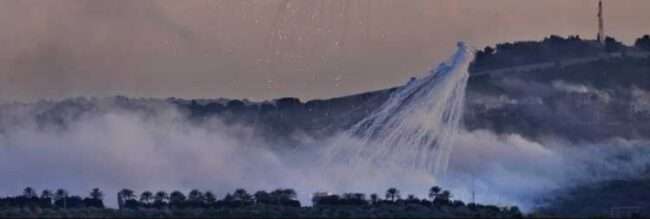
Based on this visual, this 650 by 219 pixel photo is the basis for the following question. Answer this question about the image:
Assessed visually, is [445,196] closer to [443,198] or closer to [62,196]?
[443,198]

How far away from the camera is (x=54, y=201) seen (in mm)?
191875

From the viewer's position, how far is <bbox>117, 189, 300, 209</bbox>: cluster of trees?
185m

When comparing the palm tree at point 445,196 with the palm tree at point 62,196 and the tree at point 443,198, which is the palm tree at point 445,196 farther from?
the palm tree at point 62,196

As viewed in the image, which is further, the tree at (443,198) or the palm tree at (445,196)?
the palm tree at (445,196)

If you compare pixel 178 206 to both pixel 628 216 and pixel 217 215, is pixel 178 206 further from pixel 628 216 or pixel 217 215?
pixel 628 216

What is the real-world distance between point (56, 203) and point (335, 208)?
20827mm

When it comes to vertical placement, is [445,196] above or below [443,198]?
above

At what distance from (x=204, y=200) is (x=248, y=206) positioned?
7360mm

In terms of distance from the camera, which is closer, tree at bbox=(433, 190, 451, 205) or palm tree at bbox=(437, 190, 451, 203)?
tree at bbox=(433, 190, 451, 205)

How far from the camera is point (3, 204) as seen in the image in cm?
18838

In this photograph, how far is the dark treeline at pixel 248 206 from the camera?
172m

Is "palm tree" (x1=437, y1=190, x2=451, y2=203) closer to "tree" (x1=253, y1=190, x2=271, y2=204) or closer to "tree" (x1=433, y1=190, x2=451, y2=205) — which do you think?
"tree" (x1=433, y1=190, x2=451, y2=205)

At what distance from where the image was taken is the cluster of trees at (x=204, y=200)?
606 feet

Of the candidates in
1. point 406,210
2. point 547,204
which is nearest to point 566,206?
point 547,204
